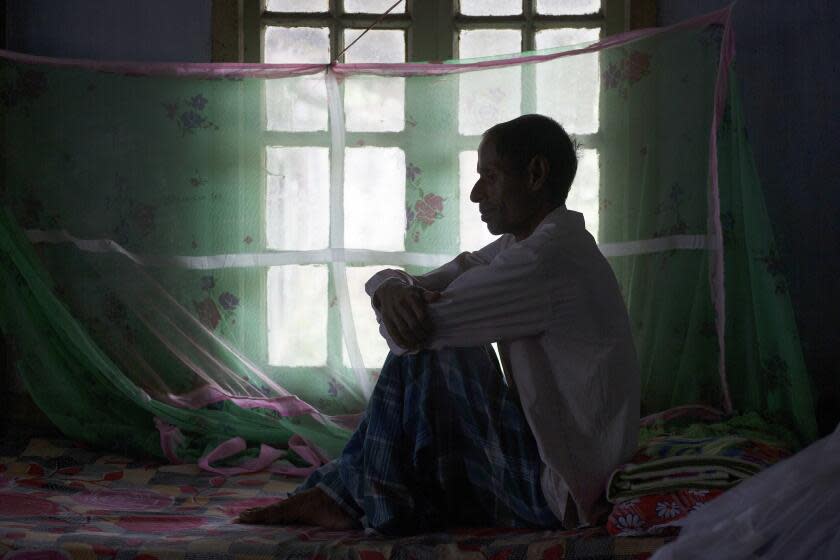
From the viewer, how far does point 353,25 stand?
2627 mm

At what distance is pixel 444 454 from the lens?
1622mm

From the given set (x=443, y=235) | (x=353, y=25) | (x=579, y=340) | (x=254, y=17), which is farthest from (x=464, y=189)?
(x=579, y=340)

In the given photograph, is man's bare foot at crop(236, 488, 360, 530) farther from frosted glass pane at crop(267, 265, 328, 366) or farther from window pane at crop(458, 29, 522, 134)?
window pane at crop(458, 29, 522, 134)

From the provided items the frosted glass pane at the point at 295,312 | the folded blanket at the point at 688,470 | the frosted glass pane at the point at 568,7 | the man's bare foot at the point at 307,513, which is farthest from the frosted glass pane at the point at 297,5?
the folded blanket at the point at 688,470

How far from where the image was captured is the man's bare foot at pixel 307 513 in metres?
1.65

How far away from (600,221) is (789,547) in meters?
1.24

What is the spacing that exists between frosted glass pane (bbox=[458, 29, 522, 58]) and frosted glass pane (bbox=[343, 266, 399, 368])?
64 cm

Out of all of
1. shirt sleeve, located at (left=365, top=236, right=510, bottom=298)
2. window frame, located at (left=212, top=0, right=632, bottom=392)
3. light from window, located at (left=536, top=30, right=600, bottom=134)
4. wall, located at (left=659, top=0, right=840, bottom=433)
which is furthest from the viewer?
window frame, located at (left=212, top=0, right=632, bottom=392)

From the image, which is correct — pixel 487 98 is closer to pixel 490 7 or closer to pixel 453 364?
pixel 490 7

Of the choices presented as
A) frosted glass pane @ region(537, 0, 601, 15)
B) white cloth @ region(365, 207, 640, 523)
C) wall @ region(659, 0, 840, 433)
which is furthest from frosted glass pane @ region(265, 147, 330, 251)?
wall @ region(659, 0, 840, 433)

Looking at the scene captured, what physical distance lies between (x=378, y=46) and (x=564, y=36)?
488 mm

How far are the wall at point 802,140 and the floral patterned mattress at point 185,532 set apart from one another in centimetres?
123

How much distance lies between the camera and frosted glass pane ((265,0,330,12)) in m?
2.64

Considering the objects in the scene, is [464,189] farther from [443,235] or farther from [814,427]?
[814,427]
